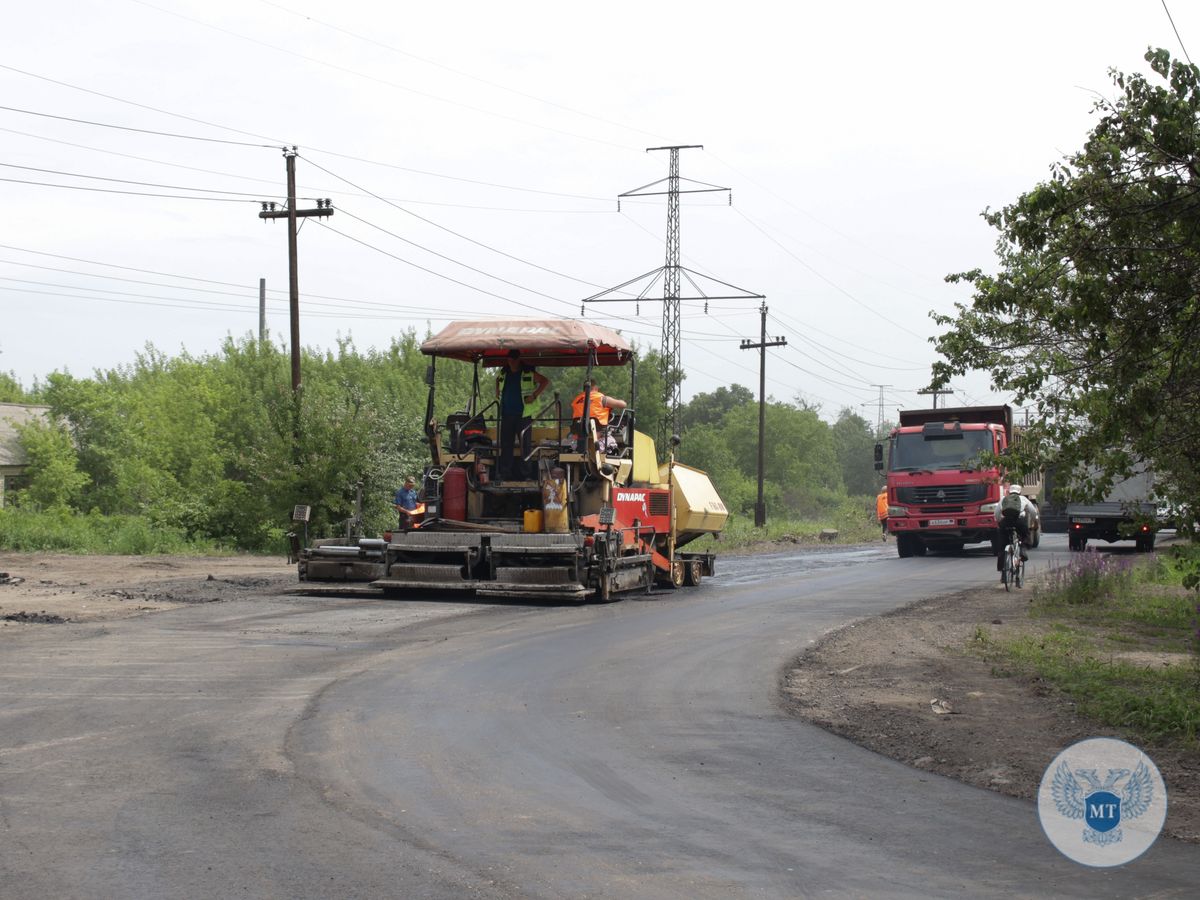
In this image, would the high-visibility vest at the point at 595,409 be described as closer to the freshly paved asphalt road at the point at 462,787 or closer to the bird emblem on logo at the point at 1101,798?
the freshly paved asphalt road at the point at 462,787

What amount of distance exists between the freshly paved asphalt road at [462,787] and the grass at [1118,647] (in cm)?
235

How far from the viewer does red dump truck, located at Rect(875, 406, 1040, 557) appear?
32.3 m

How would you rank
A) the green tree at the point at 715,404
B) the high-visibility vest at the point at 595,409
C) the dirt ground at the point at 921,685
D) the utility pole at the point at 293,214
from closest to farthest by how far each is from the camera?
the dirt ground at the point at 921,685 → the high-visibility vest at the point at 595,409 → the utility pole at the point at 293,214 → the green tree at the point at 715,404

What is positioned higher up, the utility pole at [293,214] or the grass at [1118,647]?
the utility pole at [293,214]

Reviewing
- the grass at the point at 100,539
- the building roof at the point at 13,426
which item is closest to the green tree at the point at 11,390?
the building roof at the point at 13,426

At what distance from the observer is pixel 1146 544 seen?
33906mm

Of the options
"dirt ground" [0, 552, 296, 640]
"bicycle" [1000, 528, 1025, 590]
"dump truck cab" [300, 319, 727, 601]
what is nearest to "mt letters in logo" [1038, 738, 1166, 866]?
"dump truck cab" [300, 319, 727, 601]

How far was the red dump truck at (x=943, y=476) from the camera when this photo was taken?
32.3 meters

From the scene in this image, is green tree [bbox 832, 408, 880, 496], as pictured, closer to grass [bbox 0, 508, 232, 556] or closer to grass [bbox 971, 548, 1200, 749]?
grass [bbox 0, 508, 232, 556]

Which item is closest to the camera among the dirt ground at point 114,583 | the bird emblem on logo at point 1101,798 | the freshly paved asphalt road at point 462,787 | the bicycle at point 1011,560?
the freshly paved asphalt road at point 462,787

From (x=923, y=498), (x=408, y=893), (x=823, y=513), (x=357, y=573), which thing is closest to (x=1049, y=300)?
(x=408, y=893)

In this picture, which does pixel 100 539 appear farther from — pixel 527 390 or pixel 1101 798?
pixel 1101 798

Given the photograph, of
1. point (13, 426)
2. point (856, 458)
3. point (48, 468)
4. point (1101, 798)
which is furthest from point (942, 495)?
point (856, 458)

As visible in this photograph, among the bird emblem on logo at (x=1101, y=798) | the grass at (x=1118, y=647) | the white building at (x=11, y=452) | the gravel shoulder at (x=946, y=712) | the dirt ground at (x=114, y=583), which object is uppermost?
the white building at (x=11, y=452)
